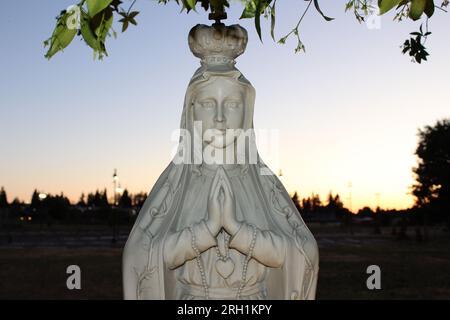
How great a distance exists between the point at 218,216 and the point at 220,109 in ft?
2.56

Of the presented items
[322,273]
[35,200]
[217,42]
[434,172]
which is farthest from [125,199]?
[217,42]

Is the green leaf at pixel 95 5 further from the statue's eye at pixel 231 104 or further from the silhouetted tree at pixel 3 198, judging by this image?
the silhouetted tree at pixel 3 198

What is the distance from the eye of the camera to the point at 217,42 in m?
3.99

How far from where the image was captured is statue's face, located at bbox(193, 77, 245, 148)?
12.7ft

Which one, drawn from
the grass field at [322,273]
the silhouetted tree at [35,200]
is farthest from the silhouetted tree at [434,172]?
the silhouetted tree at [35,200]

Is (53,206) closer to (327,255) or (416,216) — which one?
(416,216)

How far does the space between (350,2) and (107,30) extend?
2.46 m

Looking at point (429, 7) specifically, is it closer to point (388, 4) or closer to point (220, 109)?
point (388, 4)

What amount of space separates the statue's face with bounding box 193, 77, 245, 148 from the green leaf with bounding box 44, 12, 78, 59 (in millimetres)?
1433

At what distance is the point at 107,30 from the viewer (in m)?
2.92

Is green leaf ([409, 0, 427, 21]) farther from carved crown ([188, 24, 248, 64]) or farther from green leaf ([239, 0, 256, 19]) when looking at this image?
carved crown ([188, 24, 248, 64])

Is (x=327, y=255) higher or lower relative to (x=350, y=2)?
lower

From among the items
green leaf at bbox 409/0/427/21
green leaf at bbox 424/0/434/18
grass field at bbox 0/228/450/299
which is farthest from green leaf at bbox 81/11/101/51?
grass field at bbox 0/228/450/299
